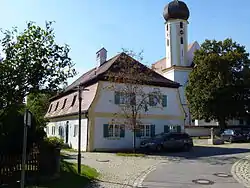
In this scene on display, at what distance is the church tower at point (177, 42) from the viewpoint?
62094mm

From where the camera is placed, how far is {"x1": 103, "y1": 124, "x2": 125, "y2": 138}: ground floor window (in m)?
29.4

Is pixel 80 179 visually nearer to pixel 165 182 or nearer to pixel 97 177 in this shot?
pixel 97 177

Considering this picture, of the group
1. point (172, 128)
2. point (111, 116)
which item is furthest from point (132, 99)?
point (172, 128)

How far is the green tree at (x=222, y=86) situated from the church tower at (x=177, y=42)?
1292 centimetres

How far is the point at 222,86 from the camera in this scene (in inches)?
1837

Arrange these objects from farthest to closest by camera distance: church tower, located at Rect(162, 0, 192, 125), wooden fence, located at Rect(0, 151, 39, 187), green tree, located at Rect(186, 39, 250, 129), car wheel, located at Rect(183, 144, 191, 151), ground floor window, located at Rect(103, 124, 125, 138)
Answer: church tower, located at Rect(162, 0, 192, 125) → green tree, located at Rect(186, 39, 250, 129) → ground floor window, located at Rect(103, 124, 125, 138) → car wheel, located at Rect(183, 144, 191, 151) → wooden fence, located at Rect(0, 151, 39, 187)

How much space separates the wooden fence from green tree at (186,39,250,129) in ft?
122

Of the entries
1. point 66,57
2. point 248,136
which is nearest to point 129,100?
point 66,57

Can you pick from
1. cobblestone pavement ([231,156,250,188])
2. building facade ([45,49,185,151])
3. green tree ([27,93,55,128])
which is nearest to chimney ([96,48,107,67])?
building facade ([45,49,185,151])

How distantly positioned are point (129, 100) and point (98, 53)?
42.1 ft

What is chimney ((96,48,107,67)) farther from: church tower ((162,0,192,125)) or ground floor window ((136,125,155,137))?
church tower ((162,0,192,125))

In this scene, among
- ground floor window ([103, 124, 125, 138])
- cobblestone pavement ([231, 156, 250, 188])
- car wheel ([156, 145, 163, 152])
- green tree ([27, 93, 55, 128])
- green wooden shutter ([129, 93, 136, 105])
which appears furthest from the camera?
ground floor window ([103, 124, 125, 138])

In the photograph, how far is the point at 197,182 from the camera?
12648 mm

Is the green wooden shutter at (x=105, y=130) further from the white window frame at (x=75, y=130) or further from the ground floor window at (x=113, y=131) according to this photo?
the white window frame at (x=75, y=130)
